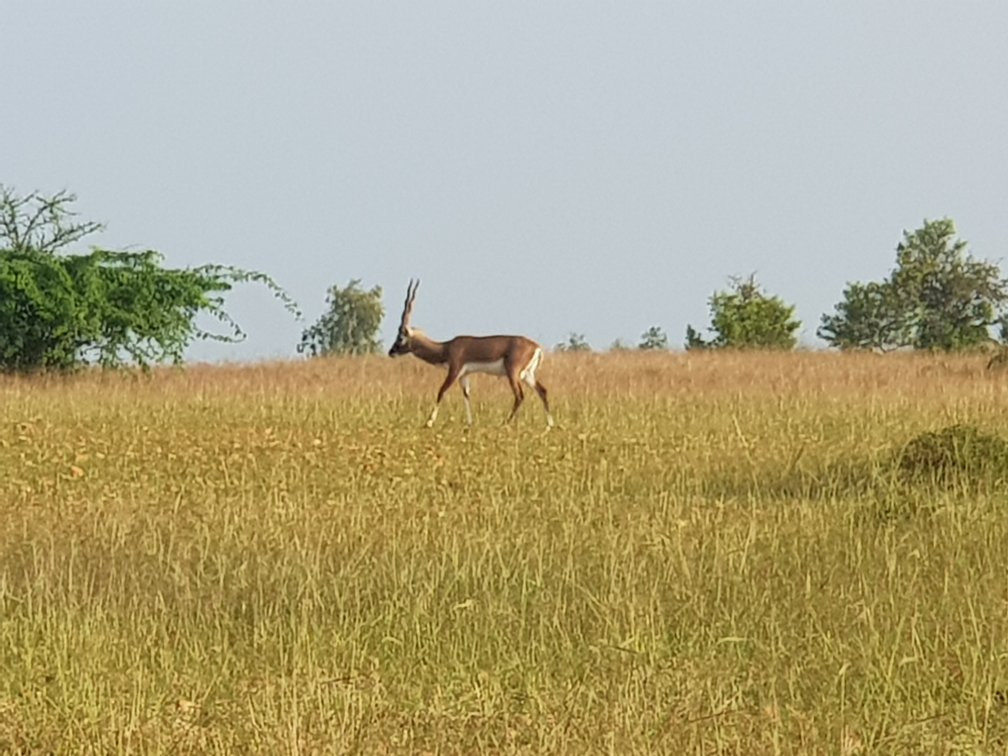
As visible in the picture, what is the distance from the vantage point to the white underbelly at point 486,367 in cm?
1689

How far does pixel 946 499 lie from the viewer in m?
8.17

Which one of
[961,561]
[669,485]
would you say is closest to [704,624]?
[961,561]

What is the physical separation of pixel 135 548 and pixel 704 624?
9.99ft

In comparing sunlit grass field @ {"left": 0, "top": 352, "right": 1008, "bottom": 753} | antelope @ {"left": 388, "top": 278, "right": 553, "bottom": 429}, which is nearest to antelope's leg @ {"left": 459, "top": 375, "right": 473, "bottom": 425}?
antelope @ {"left": 388, "top": 278, "right": 553, "bottom": 429}

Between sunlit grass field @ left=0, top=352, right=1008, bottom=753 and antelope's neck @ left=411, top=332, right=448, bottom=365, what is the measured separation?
15.6 ft

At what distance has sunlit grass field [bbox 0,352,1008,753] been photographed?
4.41 m

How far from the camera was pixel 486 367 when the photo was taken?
1694cm

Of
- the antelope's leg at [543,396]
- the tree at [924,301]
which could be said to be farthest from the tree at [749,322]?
the antelope's leg at [543,396]

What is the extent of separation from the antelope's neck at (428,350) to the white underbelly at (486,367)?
3.17 feet

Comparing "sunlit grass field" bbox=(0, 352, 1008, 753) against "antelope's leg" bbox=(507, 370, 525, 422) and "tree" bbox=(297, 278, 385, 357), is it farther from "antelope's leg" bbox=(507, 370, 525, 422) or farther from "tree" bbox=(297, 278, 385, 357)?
"tree" bbox=(297, 278, 385, 357)

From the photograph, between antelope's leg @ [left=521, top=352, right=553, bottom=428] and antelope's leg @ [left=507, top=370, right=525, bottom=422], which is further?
antelope's leg @ [left=521, top=352, right=553, bottom=428]

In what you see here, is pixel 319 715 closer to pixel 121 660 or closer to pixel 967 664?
pixel 121 660

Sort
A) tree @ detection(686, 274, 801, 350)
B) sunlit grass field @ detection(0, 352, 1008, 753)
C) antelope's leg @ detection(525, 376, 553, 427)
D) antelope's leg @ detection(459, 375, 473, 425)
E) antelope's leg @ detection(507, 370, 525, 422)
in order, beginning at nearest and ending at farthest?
sunlit grass field @ detection(0, 352, 1008, 753) < antelope's leg @ detection(525, 376, 553, 427) < antelope's leg @ detection(459, 375, 473, 425) < antelope's leg @ detection(507, 370, 525, 422) < tree @ detection(686, 274, 801, 350)

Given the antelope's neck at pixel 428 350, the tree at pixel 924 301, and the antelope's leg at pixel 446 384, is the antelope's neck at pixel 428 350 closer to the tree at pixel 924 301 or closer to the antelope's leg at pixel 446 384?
the antelope's leg at pixel 446 384
